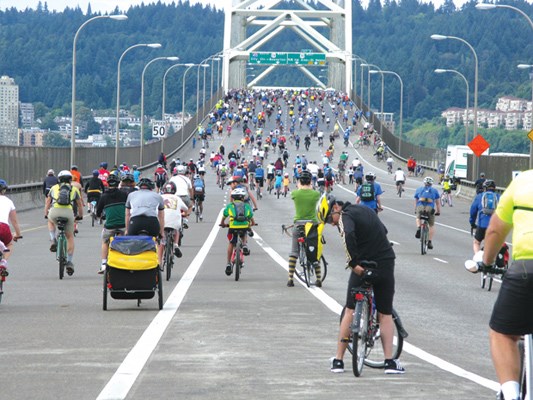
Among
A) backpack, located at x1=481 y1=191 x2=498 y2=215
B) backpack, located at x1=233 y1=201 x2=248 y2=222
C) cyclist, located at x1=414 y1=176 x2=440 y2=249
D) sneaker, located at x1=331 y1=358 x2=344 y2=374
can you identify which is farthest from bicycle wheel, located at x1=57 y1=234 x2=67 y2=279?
cyclist, located at x1=414 y1=176 x2=440 y2=249

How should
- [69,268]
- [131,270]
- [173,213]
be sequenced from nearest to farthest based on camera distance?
[131,270] → [173,213] → [69,268]

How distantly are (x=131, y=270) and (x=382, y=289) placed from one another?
5.29 m

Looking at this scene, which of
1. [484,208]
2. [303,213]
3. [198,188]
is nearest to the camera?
[303,213]

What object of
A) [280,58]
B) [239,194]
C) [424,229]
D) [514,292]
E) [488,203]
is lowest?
[424,229]

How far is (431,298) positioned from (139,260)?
4866mm

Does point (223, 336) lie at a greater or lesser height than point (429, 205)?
lesser

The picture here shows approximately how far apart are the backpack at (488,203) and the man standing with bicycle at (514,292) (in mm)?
14094

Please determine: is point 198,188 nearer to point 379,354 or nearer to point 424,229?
point 424,229

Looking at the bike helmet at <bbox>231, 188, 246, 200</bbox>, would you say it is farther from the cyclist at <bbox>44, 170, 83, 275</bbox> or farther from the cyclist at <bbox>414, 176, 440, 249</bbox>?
the cyclist at <bbox>414, 176, 440, 249</bbox>

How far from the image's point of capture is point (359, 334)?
9.91 metres

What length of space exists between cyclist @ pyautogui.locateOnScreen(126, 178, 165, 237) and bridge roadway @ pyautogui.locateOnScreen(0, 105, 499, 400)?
3.17ft

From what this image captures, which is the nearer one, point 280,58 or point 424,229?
point 424,229

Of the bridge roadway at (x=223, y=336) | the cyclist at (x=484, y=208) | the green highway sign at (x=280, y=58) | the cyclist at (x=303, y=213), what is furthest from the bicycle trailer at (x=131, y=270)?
the green highway sign at (x=280, y=58)

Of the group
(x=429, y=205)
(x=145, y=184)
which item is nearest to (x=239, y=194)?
(x=145, y=184)
